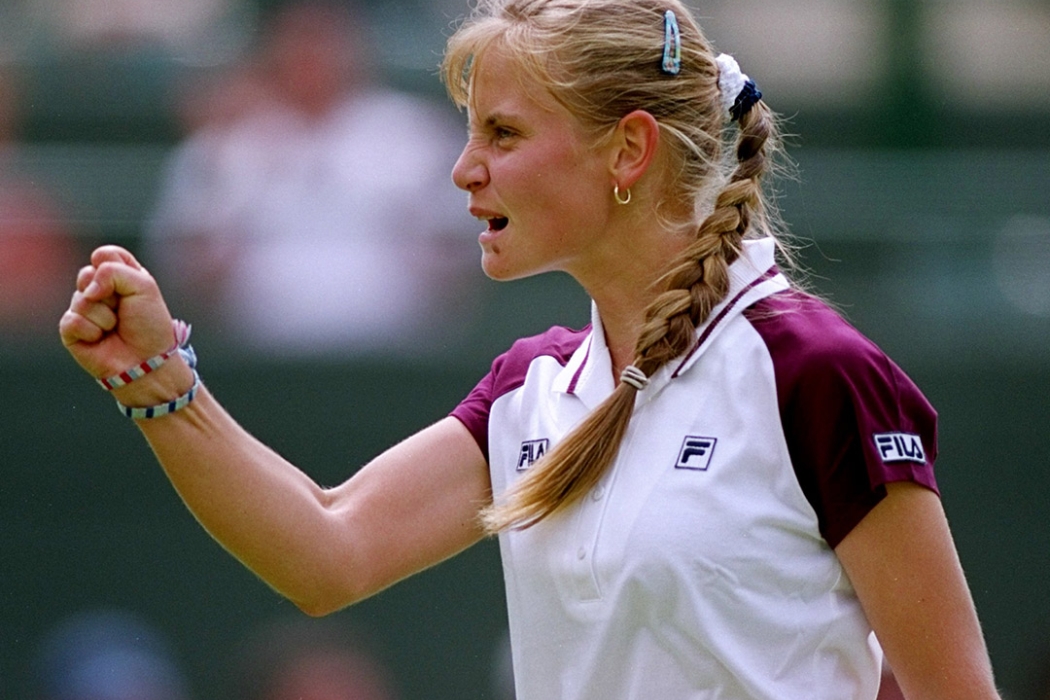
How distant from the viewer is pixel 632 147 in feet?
7.59

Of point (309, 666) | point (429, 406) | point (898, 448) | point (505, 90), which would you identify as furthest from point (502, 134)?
point (309, 666)

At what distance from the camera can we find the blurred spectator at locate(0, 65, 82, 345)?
5.53 m

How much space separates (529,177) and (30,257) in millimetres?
3730

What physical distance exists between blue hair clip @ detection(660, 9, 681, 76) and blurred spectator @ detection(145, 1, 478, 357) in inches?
129

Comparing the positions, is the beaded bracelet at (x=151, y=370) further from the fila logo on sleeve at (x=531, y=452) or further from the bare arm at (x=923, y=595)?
the bare arm at (x=923, y=595)

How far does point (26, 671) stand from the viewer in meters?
5.52

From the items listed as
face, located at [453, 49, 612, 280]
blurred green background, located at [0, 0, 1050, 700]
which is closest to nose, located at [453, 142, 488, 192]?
face, located at [453, 49, 612, 280]

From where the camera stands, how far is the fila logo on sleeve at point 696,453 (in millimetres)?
2109

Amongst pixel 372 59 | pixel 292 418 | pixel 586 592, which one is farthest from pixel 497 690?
pixel 586 592

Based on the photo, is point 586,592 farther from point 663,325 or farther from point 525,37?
point 525,37

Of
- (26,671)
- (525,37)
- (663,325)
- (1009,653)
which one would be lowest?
(1009,653)

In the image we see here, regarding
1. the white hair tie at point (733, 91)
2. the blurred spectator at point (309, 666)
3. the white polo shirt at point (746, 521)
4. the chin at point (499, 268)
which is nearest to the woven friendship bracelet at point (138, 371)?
Answer: the chin at point (499, 268)

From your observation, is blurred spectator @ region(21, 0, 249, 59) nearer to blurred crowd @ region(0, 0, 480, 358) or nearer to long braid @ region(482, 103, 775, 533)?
blurred crowd @ region(0, 0, 480, 358)

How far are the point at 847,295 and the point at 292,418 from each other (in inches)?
76.1
